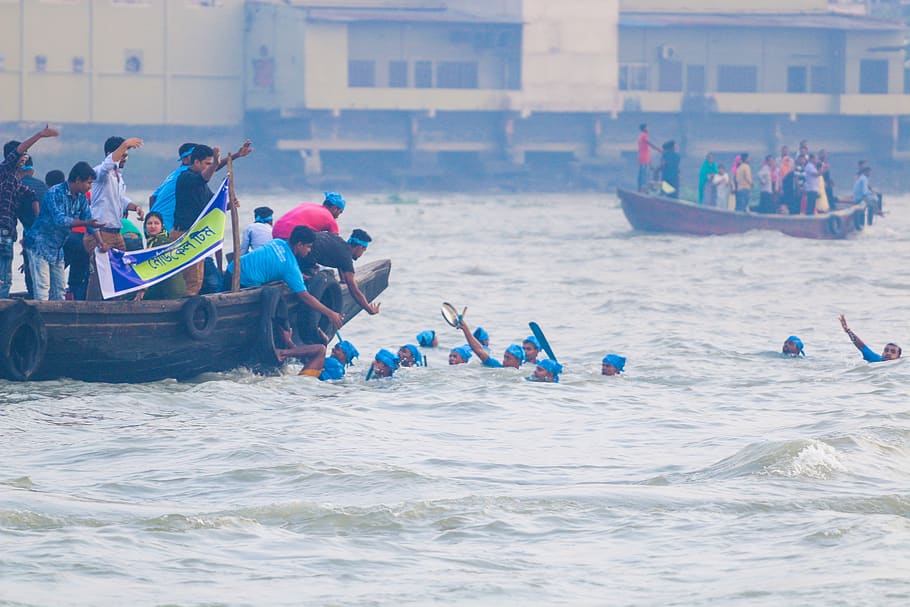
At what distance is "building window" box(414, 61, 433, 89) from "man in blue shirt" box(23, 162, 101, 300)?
35.7 metres

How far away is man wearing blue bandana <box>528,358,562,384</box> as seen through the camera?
42.0 feet

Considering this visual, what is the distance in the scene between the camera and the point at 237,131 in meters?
47.0

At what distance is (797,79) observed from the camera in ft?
160

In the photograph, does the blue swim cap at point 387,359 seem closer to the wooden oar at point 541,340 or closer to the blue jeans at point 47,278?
the wooden oar at point 541,340

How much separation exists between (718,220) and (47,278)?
A: 60.9 feet

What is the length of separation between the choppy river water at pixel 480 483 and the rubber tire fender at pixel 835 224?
12.0 metres

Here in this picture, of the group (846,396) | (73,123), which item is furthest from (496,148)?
(846,396)

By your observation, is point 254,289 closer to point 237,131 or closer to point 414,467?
point 414,467

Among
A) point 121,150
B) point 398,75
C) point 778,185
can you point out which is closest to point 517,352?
point 121,150

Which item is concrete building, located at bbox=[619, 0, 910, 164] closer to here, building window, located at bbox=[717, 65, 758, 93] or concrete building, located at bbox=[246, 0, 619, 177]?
building window, located at bbox=[717, 65, 758, 93]

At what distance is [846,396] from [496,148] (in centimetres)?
3589

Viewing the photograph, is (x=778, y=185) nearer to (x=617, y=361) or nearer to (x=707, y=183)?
(x=707, y=183)

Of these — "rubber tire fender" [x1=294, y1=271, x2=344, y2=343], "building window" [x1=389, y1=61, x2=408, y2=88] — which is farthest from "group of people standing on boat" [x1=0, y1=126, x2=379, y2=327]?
"building window" [x1=389, y1=61, x2=408, y2=88]

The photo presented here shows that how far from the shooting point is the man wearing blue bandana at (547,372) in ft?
42.0
